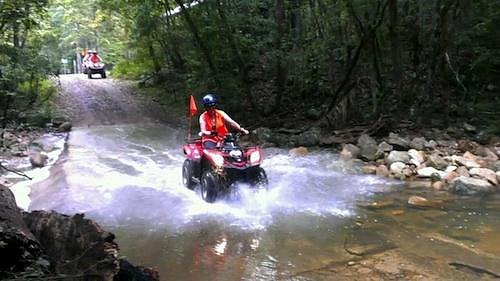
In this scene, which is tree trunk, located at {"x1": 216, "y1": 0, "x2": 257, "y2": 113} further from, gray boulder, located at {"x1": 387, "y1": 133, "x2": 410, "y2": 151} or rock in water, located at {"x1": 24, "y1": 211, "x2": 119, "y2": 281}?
rock in water, located at {"x1": 24, "y1": 211, "x2": 119, "y2": 281}

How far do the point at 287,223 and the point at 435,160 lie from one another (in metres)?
4.48

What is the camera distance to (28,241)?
3656mm

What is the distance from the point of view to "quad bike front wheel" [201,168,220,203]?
8102 millimetres

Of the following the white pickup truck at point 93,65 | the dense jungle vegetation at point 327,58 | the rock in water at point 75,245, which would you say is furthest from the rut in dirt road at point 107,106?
the rock in water at point 75,245

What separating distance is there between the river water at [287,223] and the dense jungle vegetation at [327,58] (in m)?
3.26

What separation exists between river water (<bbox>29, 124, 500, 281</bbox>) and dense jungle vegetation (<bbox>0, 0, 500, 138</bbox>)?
10.7 feet

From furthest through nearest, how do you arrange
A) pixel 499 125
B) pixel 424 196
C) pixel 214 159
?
pixel 499 125, pixel 424 196, pixel 214 159

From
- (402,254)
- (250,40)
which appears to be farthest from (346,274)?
(250,40)

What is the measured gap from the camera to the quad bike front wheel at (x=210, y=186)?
8102 millimetres

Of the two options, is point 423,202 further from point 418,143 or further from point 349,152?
point 418,143

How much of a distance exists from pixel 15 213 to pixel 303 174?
7.14 meters

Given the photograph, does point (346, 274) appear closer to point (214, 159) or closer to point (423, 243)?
point (423, 243)

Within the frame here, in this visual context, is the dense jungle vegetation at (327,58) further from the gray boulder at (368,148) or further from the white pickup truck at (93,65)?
the white pickup truck at (93,65)

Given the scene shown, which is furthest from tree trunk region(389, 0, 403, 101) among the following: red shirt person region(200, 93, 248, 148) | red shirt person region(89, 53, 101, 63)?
red shirt person region(89, 53, 101, 63)
